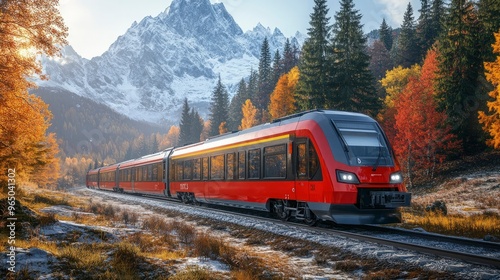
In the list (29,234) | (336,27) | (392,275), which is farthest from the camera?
(336,27)

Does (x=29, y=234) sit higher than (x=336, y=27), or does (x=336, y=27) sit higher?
(x=336, y=27)

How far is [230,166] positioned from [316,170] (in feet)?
20.4

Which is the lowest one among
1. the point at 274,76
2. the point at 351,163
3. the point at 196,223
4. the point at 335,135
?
the point at 196,223

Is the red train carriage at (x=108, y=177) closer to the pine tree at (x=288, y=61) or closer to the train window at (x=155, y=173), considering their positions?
the train window at (x=155, y=173)

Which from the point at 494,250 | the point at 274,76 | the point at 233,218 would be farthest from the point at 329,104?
the point at 274,76

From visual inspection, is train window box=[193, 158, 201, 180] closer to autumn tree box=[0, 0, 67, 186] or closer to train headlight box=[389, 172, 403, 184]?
autumn tree box=[0, 0, 67, 186]

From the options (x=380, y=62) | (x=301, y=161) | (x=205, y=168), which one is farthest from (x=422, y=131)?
(x=380, y=62)

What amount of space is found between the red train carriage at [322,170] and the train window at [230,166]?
50cm

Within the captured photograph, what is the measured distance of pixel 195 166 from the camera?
20.7 meters

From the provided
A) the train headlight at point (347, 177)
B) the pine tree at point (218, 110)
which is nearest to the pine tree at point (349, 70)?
the train headlight at point (347, 177)

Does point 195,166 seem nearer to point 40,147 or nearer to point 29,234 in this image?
point 29,234

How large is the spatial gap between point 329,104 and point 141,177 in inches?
751

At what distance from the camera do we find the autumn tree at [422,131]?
36406mm

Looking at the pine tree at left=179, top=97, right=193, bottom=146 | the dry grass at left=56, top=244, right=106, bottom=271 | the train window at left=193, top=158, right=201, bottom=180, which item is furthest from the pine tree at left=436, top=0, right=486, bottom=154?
the pine tree at left=179, top=97, right=193, bottom=146
